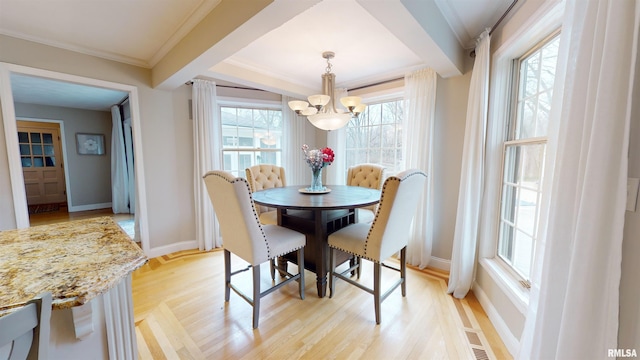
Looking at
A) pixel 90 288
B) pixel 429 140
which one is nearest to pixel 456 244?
pixel 429 140

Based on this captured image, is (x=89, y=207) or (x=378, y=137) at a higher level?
(x=378, y=137)

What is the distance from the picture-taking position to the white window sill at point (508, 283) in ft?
4.87

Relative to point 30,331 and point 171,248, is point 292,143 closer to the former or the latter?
point 171,248

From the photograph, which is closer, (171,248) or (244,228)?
(244,228)

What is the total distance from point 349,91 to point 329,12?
1684mm

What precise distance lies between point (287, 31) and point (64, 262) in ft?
6.74

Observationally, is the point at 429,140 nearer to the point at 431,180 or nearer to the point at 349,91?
the point at 431,180

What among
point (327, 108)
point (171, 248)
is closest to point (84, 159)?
point (171, 248)

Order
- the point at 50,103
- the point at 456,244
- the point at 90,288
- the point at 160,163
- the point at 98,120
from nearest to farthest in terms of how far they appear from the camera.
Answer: the point at 90,288, the point at 456,244, the point at 160,163, the point at 50,103, the point at 98,120

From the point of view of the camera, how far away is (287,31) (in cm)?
205

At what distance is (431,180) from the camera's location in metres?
2.65

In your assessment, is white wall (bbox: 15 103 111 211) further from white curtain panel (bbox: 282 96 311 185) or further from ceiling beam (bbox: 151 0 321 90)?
white curtain panel (bbox: 282 96 311 185)

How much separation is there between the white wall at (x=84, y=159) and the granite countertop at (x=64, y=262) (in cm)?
594

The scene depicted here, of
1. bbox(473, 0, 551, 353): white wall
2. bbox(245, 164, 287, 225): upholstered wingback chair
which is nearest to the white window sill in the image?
bbox(473, 0, 551, 353): white wall
